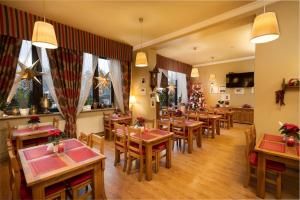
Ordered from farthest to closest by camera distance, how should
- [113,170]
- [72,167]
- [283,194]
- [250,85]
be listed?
[250,85]
[113,170]
[283,194]
[72,167]

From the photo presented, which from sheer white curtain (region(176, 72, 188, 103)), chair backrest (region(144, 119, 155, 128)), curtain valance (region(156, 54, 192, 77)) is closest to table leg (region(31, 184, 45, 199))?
chair backrest (region(144, 119, 155, 128))

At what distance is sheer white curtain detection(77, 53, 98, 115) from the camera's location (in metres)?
4.62

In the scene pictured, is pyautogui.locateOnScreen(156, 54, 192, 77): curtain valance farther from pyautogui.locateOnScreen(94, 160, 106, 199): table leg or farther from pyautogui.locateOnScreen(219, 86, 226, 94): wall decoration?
pyautogui.locateOnScreen(94, 160, 106, 199): table leg

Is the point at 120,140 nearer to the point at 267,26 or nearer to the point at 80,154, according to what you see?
the point at 80,154

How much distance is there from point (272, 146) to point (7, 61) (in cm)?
509

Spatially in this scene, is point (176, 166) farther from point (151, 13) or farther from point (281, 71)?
point (151, 13)

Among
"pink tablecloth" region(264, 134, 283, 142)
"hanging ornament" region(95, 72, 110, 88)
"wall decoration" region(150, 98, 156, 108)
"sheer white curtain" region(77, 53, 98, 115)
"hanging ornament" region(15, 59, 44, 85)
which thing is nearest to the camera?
"pink tablecloth" region(264, 134, 283, 142)

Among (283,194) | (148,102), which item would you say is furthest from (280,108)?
(148,102)

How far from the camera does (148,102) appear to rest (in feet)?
18.8

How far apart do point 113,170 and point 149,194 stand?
0.99 meters

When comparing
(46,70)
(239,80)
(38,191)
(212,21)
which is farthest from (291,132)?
(239,80)

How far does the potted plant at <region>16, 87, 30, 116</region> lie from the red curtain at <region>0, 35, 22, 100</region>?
498 mm

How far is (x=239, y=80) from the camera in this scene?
297 inches

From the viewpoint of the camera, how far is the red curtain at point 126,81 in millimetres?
5578
